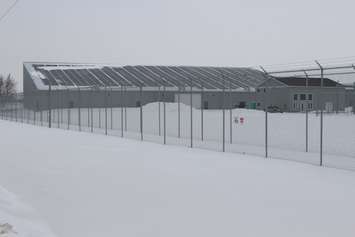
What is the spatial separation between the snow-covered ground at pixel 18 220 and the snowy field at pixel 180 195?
6 centimetres

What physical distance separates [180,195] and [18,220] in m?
3.08

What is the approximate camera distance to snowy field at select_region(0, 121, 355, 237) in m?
7.27

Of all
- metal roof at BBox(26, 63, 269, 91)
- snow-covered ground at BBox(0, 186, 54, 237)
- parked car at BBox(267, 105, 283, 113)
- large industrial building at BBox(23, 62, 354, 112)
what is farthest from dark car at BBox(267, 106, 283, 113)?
snow-covered ground at BBox(0, 186, 54, 237)

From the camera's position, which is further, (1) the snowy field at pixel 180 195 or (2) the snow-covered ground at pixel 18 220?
(1) the snowy field at pixel 180 195

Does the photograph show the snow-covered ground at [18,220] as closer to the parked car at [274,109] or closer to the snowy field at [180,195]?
the snowy field at [180,195]

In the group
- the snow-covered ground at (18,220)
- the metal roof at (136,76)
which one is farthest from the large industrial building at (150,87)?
the snow-covered ground at (18,220)

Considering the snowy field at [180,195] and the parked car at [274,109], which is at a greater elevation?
the parked car at [274,109]

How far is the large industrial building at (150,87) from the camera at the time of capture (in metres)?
48.0

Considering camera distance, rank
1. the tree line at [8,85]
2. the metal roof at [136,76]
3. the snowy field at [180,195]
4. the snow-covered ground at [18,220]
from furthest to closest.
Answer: the tree line at [8,85]
the metal roof at [136,76]
the snowy field at [180,195]
the snow-covered ground at [18,220]

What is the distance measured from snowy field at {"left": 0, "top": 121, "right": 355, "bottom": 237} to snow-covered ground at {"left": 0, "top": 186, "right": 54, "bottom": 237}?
63mm

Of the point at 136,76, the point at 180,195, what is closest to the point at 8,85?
the point at 136,76

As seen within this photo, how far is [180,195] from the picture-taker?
940 centimetres

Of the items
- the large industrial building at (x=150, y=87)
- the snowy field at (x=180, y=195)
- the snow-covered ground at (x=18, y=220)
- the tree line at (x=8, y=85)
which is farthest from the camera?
the tree line at (x=8, y=85)

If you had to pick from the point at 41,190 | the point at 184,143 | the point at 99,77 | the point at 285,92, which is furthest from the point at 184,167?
the point at 99,77
